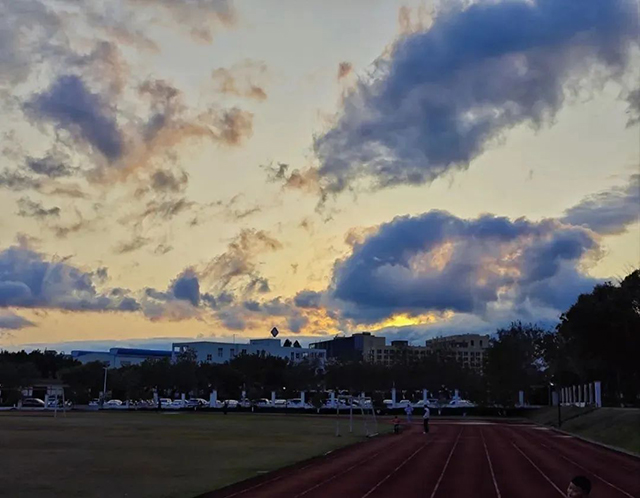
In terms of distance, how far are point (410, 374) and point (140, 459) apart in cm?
9576

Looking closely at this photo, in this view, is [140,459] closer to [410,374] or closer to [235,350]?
[410,374]

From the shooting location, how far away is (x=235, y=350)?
184500 millimetres

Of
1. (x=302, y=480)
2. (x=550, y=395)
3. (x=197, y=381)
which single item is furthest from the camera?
(x=197, y=381)

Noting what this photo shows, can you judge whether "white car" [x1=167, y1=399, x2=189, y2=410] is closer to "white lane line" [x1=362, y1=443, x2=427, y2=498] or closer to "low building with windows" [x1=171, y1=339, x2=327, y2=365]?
"low building with windows" [x1=171, y1=339, x2=327, y2=365]

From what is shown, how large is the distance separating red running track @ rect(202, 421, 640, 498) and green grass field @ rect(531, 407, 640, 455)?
1.66 m

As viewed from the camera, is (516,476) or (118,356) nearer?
(516,476)

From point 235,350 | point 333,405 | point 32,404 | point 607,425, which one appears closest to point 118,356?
point 235,350

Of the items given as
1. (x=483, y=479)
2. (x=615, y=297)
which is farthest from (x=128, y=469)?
(x=615, y=297)

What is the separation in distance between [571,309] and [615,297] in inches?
172

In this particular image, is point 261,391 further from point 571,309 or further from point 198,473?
point 198,473

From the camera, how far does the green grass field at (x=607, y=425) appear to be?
126 ft

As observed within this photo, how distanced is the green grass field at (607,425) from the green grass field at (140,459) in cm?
1300

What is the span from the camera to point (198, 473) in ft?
74.9

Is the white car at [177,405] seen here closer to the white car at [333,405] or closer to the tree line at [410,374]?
the tree line at [410,374]
